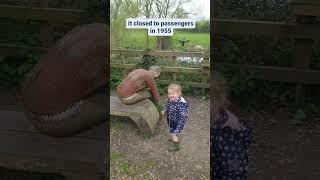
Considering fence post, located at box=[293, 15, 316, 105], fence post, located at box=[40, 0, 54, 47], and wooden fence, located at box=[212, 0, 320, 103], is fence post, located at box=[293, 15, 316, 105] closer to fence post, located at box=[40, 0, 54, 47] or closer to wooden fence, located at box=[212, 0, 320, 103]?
wooden fence, located at box=[212, 0, 320, 103]

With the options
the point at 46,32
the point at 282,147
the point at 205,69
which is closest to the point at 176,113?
the point at 205,69

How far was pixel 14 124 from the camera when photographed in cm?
313

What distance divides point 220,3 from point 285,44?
0.36 meters

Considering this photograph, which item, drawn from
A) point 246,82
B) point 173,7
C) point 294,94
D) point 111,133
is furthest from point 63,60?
point 294,94

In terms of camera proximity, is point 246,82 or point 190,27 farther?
point 246,82

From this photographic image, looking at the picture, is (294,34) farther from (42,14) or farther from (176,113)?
(42,14)

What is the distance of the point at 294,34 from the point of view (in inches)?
114

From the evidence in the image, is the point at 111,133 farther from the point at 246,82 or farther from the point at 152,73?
the point at 246,82

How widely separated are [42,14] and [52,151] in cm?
64

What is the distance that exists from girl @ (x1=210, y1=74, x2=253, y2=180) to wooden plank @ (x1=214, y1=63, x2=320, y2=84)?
161 mm

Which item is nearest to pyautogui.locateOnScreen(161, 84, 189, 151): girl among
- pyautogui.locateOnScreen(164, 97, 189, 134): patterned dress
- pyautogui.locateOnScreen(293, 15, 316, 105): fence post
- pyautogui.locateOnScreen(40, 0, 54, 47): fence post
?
pyautogui.locateOnScreen(164, 97, 189, 134): patterned dress

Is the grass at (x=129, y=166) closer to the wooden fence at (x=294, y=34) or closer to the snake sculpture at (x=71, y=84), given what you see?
the snake sculpture at (x=71, y=84)

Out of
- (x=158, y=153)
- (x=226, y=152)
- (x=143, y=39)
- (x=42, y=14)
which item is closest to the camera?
(x=143, y=39)

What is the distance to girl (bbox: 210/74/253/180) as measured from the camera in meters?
2.88
